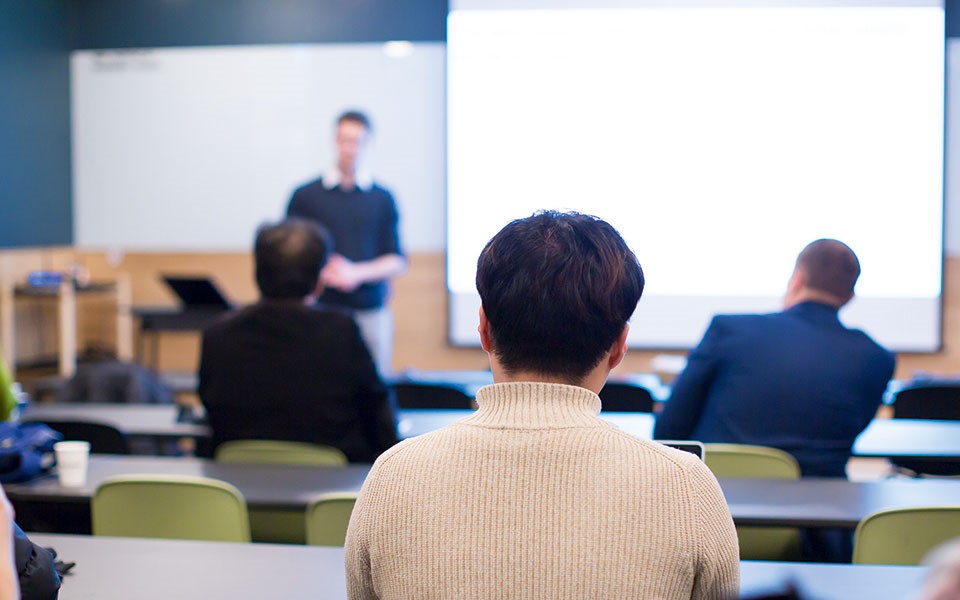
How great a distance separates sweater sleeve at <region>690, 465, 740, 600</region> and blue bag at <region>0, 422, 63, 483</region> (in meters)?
1.92

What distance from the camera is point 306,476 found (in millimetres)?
2605

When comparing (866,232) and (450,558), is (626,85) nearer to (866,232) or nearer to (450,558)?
(866,232)

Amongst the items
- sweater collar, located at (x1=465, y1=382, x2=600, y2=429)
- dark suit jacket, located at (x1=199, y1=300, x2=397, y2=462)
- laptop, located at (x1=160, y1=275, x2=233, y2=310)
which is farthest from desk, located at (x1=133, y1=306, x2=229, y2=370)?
sweater collar, located at (x1=465, y1=382, x2=600, y2=429)

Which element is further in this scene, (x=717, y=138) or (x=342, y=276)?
(x=717, y=138)

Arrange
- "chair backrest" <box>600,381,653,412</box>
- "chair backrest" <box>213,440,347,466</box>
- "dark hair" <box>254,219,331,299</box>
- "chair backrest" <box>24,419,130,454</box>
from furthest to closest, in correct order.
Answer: "chair backrest" <box>600,381,653,412</box>
"chair backrest" <box>24,419,130,454</box>
"dark hair" <box>254,219,331,299</box>
"chair backrest" <box>213,440,347,466</box>

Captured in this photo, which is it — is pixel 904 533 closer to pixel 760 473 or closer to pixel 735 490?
pixel 735 490

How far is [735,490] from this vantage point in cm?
242

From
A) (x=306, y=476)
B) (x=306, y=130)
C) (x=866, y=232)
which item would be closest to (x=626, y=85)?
(x=866, y=232)

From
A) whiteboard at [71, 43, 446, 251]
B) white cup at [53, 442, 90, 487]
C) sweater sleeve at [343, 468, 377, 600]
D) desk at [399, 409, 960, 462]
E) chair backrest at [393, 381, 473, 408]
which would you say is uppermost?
whiteboard at [71, 43, 446, 251]

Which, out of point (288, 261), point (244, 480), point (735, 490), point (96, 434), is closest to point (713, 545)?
point (735, 490)

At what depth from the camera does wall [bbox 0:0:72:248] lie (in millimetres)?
6871

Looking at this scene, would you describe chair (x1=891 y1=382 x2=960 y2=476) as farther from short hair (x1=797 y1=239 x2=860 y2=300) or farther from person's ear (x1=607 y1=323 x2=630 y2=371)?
person's ear (x1=607 y1=323 x2=630 y2=371)

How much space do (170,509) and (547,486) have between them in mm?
1343

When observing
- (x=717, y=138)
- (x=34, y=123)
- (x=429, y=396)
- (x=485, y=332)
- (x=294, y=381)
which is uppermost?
(x=34, y=123)
